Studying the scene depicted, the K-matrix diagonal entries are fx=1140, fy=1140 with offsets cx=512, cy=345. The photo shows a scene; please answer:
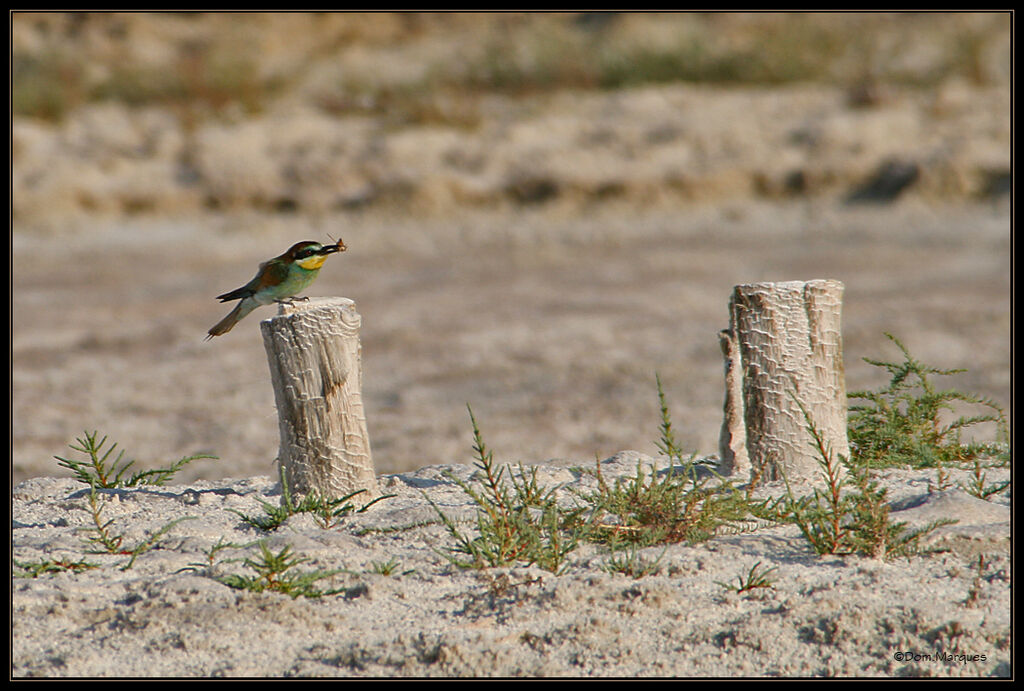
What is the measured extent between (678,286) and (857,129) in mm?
3805

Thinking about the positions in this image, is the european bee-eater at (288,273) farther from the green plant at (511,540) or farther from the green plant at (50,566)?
the green plant at (50,566)

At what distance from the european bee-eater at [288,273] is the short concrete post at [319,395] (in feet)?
0.23

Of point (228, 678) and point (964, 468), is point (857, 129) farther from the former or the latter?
point (228, 678)

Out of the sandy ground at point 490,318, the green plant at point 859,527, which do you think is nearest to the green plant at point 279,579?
the green plant at point 859,527

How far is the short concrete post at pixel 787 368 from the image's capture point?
3639 millimetres

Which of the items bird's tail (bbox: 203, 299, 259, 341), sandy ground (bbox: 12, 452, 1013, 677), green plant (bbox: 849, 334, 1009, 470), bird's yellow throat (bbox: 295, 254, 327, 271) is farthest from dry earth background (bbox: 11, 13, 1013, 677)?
bird's yellow throat (bbox: 295, 254, 327, 271)

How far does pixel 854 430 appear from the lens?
160 inches

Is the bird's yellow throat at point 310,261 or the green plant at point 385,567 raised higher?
the bird's yellow throat at point 310,261

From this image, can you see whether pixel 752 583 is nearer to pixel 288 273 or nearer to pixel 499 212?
pixel 288 273

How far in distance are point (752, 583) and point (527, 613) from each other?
588mm

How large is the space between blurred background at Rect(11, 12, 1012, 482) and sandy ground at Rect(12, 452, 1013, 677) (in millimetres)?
2344

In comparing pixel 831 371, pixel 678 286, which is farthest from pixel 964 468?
pixel 678 286

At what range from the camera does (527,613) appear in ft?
9.26

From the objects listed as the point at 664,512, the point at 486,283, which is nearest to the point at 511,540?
the point at 664,512
